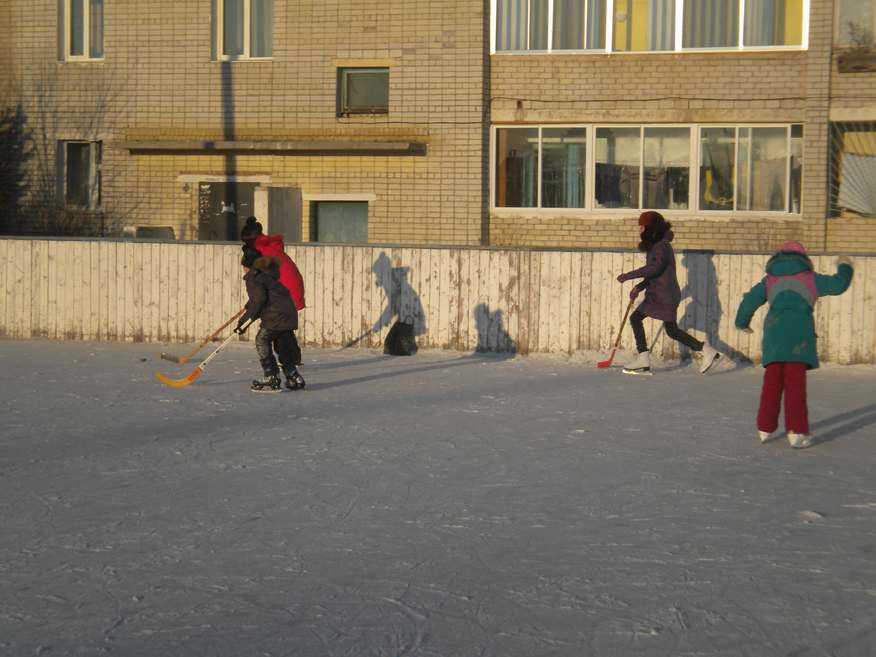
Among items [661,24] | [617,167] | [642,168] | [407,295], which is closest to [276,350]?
[407,295]

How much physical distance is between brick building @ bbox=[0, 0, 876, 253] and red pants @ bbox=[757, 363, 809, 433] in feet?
33.9

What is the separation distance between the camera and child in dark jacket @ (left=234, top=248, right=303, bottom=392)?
830 cm

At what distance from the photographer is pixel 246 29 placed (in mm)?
17062

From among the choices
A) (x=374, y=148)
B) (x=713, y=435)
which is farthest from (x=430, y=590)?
(x=374, y=148)

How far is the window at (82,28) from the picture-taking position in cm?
1762

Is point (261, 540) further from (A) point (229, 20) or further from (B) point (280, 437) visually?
(A) point (229, 20)

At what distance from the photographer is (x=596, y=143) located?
653 inches

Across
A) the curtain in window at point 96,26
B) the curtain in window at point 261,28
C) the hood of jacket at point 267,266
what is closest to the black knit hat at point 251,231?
the hood of jacket at point 267,266

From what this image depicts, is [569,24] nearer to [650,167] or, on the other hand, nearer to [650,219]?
[650,167]

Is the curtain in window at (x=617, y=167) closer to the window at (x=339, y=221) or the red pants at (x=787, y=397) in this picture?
the window at (x=339, y=221)

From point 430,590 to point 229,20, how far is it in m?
15.9

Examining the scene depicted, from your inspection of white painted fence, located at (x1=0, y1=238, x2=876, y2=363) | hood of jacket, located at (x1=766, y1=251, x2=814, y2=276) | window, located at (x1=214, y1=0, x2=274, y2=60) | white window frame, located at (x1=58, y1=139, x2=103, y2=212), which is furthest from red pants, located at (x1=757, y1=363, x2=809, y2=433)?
white window frame, located at (x1=58, y1=139, x2=103, y2=212)

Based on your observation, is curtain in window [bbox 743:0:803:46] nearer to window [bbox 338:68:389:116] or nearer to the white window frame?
window [bbox 338:68:389:116]

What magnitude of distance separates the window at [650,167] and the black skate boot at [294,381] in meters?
9.14
